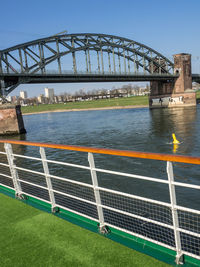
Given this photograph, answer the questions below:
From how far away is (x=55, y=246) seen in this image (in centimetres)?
338

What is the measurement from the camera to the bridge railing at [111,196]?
2.95 m

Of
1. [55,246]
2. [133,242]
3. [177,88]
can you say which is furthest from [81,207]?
[177,88]

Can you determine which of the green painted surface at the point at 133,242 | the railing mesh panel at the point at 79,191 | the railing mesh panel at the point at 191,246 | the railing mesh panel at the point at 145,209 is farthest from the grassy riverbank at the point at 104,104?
the green painted surface at the point at 133,242

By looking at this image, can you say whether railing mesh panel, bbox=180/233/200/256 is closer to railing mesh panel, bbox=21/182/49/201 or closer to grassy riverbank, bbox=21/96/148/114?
railing mesh panel, bbox=21/182/49/201

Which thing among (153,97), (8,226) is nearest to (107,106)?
(153,97)

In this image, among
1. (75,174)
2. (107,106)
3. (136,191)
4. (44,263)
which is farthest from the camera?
(107,106)

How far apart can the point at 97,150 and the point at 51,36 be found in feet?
196

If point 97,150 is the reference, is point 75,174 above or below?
below

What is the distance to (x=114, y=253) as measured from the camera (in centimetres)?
313

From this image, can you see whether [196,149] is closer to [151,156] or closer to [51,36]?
[151,156]

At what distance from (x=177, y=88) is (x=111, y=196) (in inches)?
2722

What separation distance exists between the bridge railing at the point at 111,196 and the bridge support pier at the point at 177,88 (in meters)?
57.4

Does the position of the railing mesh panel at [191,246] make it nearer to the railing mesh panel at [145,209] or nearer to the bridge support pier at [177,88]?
the railing mesh panel at [145,209]

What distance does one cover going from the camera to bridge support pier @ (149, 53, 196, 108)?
70312mm
